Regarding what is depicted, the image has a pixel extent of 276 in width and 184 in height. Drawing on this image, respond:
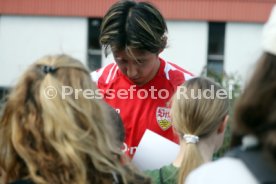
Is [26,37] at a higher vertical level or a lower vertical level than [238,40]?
lower

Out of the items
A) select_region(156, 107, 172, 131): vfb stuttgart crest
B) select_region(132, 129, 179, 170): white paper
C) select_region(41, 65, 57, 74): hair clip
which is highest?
select_region(41, 65, 57, 74): hair clip

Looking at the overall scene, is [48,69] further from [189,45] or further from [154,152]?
[189,45]

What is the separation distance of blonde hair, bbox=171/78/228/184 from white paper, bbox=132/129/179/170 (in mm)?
471

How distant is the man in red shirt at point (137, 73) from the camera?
402 centimetres

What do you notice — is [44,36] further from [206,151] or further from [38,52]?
[206,151]

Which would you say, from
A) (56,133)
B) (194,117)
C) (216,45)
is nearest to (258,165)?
(56,133)

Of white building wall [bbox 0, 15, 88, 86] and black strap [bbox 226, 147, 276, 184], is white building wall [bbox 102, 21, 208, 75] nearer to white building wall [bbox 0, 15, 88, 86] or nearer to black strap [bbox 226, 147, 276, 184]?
white building wall [bbox 0, 15, 88, 86]

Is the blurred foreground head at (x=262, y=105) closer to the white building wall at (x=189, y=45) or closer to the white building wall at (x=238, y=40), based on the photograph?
the white building wall at (x=189, y=45)

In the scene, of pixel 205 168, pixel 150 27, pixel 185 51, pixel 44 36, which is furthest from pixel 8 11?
pixel 205 168

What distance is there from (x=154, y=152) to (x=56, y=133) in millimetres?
1499

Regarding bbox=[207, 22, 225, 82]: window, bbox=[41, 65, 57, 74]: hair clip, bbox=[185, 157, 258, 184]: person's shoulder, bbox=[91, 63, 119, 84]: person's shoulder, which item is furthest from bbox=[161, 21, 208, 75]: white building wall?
bbox=[185, 157, 258, 184]: person's shoulder

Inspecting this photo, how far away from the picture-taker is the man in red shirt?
402 centimetres

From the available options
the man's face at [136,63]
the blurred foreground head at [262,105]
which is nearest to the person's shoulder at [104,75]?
the man's face at [136,63]

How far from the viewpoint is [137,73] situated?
4059 mm
